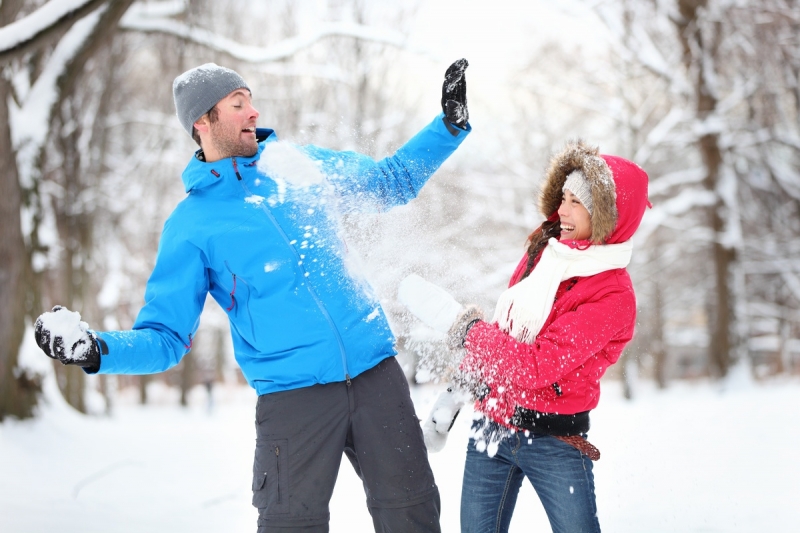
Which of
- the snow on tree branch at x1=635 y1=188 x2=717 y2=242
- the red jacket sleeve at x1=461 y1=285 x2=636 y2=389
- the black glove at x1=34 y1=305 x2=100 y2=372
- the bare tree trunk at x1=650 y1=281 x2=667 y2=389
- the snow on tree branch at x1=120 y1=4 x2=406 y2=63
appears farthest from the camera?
the bare tree trunk at x1=650 y1=281 x2=667 y2=389

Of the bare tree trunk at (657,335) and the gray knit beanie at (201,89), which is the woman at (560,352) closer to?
the gray knit beanie at (201,89)

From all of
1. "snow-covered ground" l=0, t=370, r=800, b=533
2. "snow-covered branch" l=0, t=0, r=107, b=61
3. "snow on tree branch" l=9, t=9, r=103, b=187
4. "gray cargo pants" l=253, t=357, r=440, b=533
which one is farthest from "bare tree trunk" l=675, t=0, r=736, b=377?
"gray cargo pants" l=253, t=357, r=440, b=533

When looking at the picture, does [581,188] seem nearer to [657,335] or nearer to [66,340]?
[66,340]

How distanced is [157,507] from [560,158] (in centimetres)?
383

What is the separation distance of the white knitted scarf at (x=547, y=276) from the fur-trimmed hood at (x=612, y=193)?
0.04m

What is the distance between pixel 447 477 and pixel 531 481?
270cm

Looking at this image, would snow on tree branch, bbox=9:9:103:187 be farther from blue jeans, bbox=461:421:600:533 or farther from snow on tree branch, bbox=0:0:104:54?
blue jeans, bbox=461:421:600:533

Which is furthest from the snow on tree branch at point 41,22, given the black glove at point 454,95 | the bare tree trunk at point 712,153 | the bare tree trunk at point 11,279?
the bare tree trunk at point 712,153

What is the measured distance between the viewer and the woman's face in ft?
7.18

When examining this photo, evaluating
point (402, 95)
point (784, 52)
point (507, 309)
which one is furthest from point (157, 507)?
point (784, 52)

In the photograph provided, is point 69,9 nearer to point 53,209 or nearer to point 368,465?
point 368,465

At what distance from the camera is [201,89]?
2.33 m

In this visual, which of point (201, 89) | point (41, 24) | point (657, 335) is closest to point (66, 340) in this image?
point (201, 89)

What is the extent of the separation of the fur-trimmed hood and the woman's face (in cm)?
6
